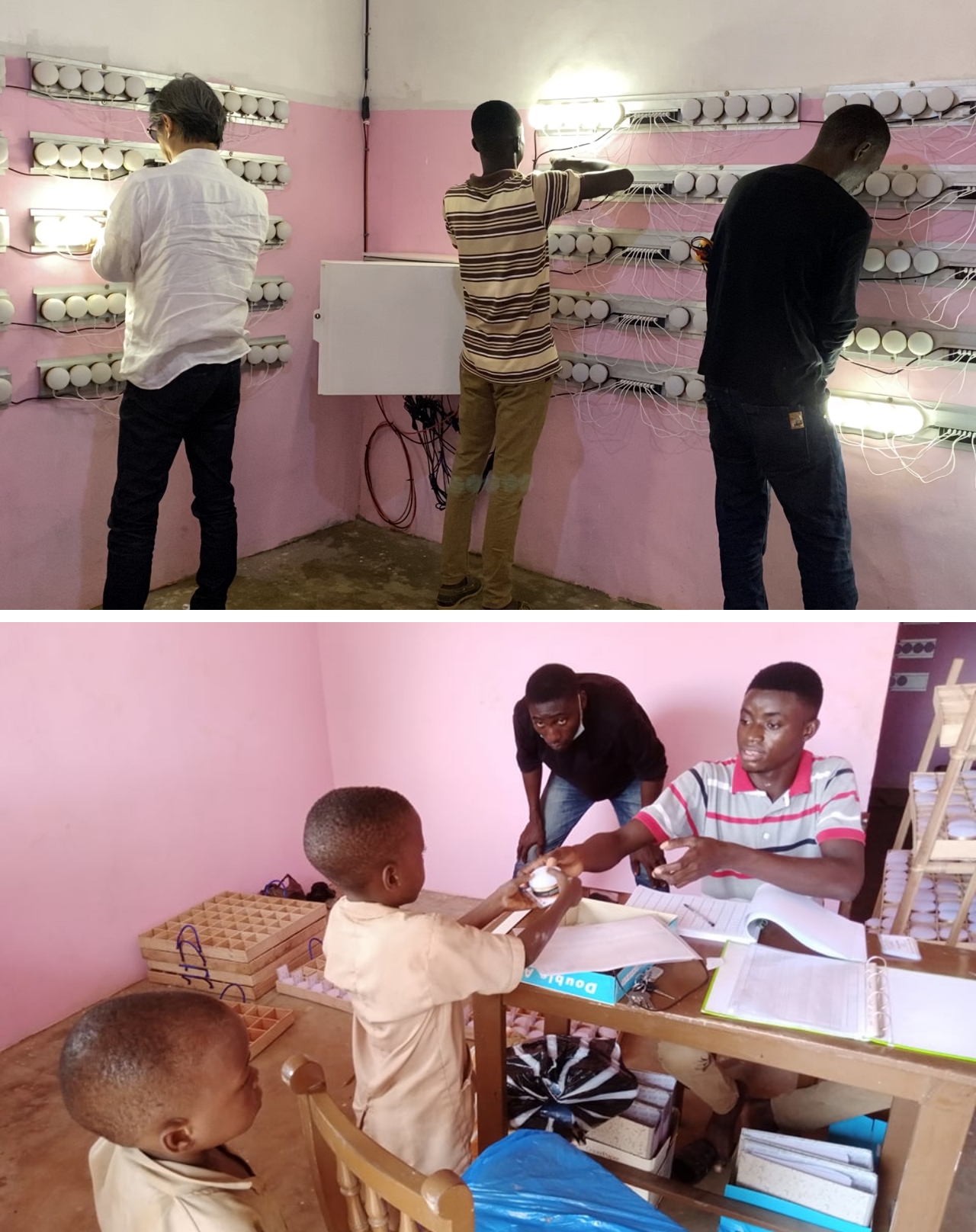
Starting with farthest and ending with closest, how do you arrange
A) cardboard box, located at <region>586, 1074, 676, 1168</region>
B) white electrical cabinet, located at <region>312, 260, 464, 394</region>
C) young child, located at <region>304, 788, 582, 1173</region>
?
1. white electrical cabinet, located at <region>312, 260, 464, 394</region>
2. cardboard box, located at <region>586, 1074, 676, 1168</region>
3. young child, located at <region>304, 788, 582, 1173</region>

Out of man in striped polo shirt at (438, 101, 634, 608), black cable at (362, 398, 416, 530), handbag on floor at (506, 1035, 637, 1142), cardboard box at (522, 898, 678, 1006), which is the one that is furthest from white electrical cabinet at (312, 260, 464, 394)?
cardboard box at (522, 898, 678, 1006)

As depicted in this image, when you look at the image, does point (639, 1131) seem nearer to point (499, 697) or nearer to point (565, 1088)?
point (565, 1088)

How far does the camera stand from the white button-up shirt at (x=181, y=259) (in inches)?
95.6

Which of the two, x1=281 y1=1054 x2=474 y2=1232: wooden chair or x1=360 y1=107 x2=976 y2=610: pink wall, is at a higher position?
x1=360 y1=107 x2=976 y2=610: pink wall

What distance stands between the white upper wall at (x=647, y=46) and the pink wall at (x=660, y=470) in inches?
4.3

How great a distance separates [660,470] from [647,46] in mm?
1092

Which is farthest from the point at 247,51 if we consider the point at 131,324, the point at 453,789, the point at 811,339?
the point at 453,789

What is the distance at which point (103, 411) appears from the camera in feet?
9.85

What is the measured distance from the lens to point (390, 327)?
3.18 m

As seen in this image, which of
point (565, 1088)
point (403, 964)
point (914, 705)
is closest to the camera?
point (403, 964)

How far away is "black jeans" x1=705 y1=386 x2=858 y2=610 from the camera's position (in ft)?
8.23

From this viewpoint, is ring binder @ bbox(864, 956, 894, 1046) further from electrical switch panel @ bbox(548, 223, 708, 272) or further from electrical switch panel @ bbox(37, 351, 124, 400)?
electrical switch panel @ bbox(37, 351, 124, 400)

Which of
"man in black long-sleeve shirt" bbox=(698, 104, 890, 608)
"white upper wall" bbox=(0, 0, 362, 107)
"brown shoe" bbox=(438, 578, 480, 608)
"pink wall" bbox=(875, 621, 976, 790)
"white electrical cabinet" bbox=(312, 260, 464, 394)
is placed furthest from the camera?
"pink wall" bbox=(875, 621, 976, 790)

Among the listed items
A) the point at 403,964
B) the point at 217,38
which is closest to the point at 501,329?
the point at 217,38
